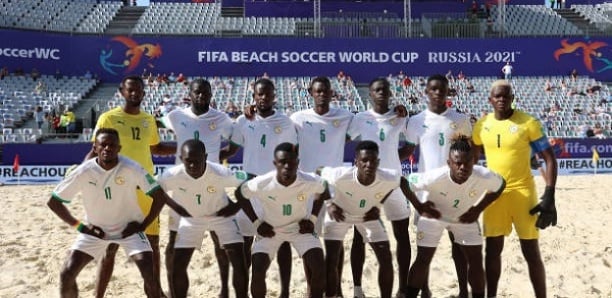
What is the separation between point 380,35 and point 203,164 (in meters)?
23.7

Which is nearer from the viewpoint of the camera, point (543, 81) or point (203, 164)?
point (203, 164)

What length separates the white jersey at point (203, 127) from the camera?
6.04 m

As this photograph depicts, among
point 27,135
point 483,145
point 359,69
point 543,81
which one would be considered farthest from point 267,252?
point 543,81

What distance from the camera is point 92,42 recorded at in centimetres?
2628

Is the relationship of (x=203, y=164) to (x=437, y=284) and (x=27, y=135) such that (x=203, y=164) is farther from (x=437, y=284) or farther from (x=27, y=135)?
(x=27, y=135)

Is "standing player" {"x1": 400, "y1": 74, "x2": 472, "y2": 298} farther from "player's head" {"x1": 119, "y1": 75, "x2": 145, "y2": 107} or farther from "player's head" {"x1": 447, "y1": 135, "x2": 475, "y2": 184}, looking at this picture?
"player's head" {"x1": 119, "y1": 75, "x2": 145, "y2": 107}

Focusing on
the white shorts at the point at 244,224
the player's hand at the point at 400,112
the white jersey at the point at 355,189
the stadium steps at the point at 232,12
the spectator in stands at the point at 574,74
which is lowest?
the white shorts at the point at 244,224

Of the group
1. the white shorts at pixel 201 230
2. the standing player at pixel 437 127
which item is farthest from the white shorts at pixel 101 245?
the standing player at pixel 437 127

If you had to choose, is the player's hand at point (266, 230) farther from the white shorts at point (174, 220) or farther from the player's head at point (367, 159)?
the player's head at point (367, 159)

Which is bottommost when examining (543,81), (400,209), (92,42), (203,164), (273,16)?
(400,209)

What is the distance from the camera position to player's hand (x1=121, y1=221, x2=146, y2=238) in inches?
204

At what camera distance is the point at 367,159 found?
533cm

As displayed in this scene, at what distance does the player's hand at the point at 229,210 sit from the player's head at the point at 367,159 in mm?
1171

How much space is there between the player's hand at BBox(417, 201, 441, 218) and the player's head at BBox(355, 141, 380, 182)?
54 centimetres
